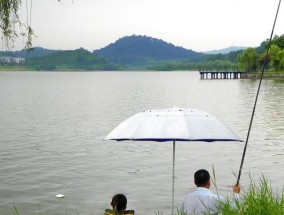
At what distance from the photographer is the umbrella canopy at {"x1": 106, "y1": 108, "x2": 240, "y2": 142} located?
7078mm

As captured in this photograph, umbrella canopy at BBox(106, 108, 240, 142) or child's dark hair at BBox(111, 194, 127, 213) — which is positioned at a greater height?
Result: umbrella canopy at BBox(106, 108, 240, 142)

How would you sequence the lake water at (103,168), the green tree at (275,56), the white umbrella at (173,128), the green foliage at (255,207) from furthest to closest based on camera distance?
1. the green tree at (275,56)
2. the lake water at (103,168)
3. the white umbrella at (173,128)
4. the green foliage at (255,207)

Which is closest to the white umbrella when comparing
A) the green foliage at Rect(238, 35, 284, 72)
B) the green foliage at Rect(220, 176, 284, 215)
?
the green foliage at Rect(220, 176, 284, 215)

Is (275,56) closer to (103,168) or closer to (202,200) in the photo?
(103,168)

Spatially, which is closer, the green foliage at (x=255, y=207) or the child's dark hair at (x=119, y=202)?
the green foliage at (x=255, y=207)

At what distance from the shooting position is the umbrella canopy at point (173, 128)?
7.08 m

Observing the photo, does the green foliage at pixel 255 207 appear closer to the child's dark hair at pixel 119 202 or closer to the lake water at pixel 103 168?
the child's dark hair at pixel 119 202

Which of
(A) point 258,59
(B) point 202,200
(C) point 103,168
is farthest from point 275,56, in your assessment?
(B) point 202,200

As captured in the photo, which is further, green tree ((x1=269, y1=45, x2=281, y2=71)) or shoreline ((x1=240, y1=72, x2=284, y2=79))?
shoreline ((x1=240, y1=72, x2=284, y2=79))

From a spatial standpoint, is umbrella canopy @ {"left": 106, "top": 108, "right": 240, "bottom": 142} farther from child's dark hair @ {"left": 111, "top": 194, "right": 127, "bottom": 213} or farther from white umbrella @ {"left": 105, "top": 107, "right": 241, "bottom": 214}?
child's dark hair @ {"left": 111, "top": 194, "right": 127, "bottom": 213}

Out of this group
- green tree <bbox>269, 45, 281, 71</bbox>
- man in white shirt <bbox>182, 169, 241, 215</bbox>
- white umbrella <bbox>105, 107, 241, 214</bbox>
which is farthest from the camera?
green tree <bbox>269, 45, 281, 71</bbox>

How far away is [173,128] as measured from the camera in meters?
7.18

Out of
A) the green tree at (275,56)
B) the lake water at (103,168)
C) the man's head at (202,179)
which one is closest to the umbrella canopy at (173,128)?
the man's head at (202,179)

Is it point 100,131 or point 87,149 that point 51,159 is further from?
point 100,131
